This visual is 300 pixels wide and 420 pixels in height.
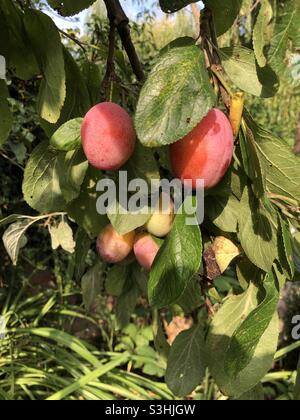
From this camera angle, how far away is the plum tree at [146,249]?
0.51m

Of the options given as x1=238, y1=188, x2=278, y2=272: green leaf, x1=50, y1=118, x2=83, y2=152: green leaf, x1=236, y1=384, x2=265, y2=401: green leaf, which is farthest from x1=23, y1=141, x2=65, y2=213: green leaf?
x1=236, y1=384, x2=265, y2=401: green leaf

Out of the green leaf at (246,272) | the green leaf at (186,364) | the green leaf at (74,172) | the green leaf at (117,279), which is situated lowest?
the green leaf at (186,364)

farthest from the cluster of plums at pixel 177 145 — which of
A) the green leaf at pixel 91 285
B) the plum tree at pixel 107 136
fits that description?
the green leaf at pixel 91 285

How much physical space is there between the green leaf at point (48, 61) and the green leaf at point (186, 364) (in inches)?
12.5

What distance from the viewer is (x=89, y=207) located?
1.80 feet

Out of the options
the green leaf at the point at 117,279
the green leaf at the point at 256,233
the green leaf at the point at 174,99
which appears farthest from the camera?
the green leaf at the point at 117,279

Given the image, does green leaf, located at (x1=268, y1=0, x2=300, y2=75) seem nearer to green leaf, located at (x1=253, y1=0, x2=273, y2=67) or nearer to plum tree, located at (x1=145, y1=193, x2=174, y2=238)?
green leaf, located at (x1=253, y1=0, x2=273, y2=67)

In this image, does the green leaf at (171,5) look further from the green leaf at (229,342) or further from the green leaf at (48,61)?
the green leaf at (229,342)

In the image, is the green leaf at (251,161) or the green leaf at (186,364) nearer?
the green leaf at (251,161)

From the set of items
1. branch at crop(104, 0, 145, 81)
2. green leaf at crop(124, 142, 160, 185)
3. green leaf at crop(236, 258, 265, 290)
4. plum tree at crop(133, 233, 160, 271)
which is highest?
branch at crop(104, 0, 145, 81)

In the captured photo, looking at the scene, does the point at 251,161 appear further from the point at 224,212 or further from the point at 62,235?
the point at 62,235

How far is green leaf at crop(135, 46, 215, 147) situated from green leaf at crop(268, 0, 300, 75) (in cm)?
6

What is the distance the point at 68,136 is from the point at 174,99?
0.13 meters

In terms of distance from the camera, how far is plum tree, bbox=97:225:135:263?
1.84ft
